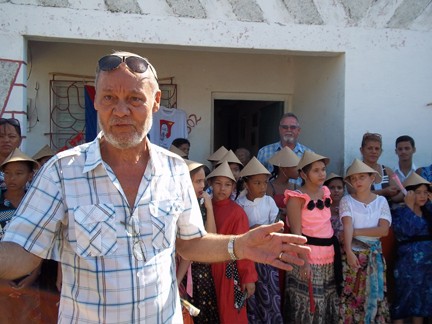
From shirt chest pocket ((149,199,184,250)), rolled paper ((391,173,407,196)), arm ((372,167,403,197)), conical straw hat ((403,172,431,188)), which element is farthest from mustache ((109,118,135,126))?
arm ((372,167,403,197))

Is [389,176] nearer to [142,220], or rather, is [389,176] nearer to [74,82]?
[142,220]

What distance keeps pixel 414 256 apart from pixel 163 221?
2992 mm

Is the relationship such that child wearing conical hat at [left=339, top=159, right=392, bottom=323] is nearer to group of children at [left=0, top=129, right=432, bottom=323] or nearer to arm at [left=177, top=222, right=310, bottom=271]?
group of children at [left=0, top=129, right=432, bottom=323]

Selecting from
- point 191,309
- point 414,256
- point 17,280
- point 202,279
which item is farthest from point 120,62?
point 414,256

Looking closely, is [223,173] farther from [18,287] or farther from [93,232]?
[93,232]

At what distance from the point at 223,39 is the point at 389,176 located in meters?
2.17

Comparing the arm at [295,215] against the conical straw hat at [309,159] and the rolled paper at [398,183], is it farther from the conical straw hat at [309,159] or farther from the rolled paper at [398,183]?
the rolled paper at [398,183]

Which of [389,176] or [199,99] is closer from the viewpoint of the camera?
[389,176]

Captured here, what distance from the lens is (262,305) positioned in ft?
12.5

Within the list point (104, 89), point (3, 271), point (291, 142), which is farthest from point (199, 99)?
point (3, 271)

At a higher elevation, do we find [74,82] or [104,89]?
[74,82]

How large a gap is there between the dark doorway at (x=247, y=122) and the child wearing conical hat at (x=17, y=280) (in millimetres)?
4282

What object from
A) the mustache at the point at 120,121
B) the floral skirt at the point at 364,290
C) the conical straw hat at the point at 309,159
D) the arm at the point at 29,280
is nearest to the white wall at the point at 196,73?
the conical straw hat at the point at 309,159

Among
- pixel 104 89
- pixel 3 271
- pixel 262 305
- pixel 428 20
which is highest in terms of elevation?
pixel 428 20
